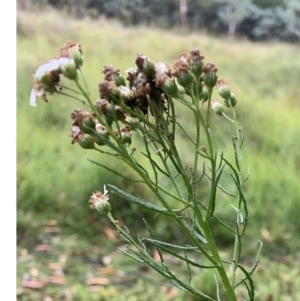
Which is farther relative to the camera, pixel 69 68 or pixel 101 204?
pixel 101 204

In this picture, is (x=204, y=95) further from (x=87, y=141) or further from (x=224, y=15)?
(x=224, y=15)

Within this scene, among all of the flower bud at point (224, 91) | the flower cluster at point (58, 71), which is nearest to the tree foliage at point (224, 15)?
the flower bud at point (224, 91)

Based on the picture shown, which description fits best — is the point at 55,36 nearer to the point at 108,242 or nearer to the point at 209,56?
the point at 209,56

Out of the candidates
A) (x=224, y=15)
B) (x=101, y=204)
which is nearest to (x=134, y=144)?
(x=224, y=15)

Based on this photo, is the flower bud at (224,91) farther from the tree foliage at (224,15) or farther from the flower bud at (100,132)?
the tree foliage at (224,15)

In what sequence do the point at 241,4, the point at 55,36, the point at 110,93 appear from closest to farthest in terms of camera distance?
the point at 110,93 → the point at 241,4 → the point at 55,36

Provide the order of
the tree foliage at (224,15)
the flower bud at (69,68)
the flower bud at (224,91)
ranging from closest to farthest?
the flower bud at (69,68)
the flower bud at (224,91)
the tree foliage at (224,15)

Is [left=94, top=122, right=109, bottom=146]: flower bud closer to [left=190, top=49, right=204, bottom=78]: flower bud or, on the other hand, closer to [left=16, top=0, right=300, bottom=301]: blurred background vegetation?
[left=190, top=49, right=204, bottom=78]: flower bud

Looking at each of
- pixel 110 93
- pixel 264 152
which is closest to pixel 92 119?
pixel 110 93
